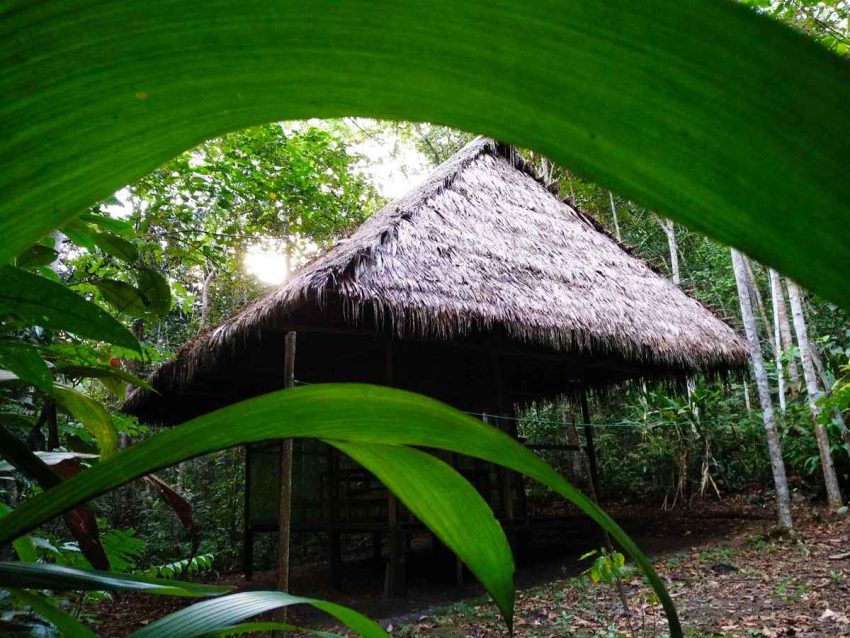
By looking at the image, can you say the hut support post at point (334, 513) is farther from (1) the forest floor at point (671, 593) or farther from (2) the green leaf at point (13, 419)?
(2) the green leaf at point (13, 419)

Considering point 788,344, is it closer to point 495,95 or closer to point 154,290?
point 154,290

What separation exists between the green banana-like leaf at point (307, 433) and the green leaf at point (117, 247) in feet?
2.18

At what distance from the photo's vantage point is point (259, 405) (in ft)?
0.91

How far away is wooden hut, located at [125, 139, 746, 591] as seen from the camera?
12.5ft

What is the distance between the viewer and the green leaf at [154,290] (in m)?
0.90

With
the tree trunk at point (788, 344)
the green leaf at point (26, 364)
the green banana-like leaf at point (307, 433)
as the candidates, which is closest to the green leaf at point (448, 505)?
the green banana-like leaf at point (307, 433)

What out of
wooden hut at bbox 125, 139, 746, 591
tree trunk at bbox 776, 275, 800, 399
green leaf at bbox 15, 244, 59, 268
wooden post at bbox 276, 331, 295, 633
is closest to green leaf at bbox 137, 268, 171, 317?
green leaf at bbox 15, 244, 59, 268

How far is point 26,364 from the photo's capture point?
51 centimetres

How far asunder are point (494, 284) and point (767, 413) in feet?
10.4

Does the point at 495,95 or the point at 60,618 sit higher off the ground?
the point at 495,95

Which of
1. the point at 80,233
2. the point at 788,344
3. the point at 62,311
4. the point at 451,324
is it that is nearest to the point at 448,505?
the point at 62,311

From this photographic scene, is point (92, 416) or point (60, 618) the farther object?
point (92, 416)

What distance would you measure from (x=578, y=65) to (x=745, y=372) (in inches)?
258

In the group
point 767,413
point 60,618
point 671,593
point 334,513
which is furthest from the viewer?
point 767,413
